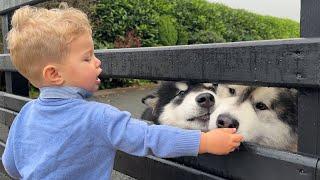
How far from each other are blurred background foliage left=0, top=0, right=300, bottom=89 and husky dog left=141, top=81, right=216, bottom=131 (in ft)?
14.7

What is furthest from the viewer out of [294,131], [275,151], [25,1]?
[25,1]

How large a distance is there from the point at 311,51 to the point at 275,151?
43cm

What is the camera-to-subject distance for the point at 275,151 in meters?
1.97

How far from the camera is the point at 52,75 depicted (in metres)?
2.16

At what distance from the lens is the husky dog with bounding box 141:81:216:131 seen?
3223 mm

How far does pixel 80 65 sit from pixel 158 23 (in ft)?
32.4

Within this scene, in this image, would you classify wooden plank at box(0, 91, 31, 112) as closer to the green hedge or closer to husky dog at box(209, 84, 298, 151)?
husky dog at box(209, 84, 298, 151)

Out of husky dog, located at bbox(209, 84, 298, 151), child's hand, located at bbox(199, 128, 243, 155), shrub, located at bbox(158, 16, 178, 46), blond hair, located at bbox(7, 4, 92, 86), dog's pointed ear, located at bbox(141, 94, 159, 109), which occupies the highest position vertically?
blond hair, located at bbox(7, 4, 92, 86)

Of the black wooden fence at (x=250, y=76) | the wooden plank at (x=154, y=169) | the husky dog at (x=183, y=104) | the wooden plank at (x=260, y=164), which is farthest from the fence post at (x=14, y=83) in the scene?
the wooden plank at (x=260, y=164)

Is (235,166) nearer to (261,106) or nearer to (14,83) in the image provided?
(261,106)

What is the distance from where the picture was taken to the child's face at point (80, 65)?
2129mm

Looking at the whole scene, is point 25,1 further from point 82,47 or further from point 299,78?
point 299,78

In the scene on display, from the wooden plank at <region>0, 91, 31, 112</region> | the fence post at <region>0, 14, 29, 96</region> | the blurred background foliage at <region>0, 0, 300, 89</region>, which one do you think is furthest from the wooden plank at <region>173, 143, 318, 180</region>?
the blurred background foliage at <region>0, 0, 300, 89</region>

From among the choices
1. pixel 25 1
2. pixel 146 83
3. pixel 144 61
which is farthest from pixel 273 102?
pixel 146 83
